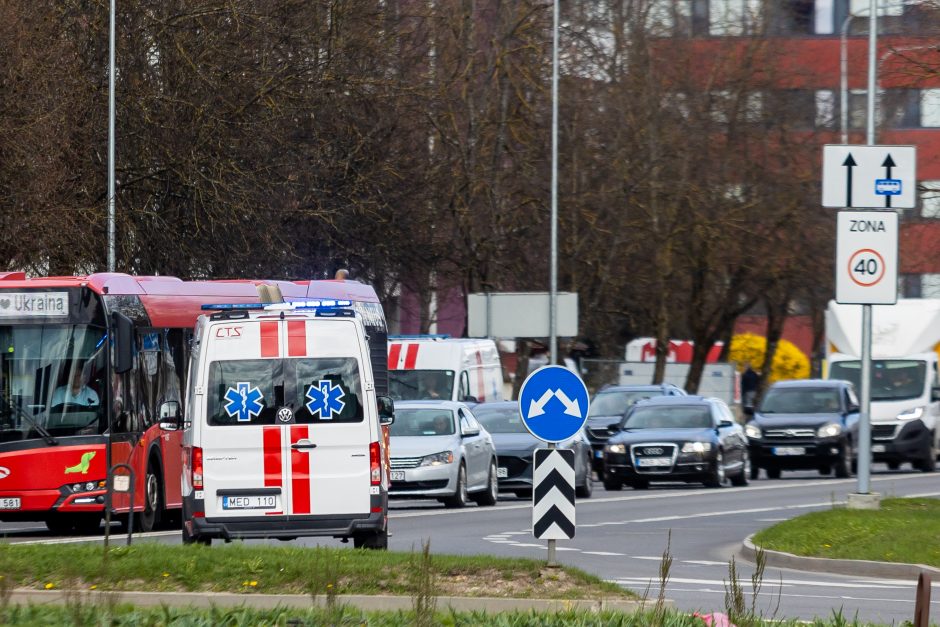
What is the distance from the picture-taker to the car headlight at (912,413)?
38.4 meters

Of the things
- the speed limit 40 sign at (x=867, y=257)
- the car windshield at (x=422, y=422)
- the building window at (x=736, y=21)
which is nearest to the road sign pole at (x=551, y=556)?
the speed limit 40 sign at (x=867, y=257)

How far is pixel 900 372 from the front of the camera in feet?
129

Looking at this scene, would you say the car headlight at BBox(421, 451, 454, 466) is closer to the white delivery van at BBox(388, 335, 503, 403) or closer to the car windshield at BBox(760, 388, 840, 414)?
the white delivery van at BBox(388, 335, 503, 403)

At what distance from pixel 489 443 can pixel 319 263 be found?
1219 cm

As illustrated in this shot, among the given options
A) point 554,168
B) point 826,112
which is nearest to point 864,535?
point 554,168

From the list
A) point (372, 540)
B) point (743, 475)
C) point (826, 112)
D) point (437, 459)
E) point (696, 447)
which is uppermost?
point (826, 112)

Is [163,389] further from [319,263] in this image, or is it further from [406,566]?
[319,263]

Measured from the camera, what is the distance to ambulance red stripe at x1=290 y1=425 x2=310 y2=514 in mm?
16688

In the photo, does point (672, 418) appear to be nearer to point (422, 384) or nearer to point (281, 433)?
point (422, 384)

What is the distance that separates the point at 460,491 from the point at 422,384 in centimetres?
767

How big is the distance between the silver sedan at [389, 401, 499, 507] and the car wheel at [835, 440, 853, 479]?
10.2 m

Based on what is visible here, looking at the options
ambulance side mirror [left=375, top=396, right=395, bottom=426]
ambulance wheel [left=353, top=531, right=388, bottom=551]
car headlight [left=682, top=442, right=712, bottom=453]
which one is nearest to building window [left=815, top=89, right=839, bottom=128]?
car headlight [left=682, top=442, right=712, bottom=453]

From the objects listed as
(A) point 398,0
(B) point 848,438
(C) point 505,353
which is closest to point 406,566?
(B) point 848,438

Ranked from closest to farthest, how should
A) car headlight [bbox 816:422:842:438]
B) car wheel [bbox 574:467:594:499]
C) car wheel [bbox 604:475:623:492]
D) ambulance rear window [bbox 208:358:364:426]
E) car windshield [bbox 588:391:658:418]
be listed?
ambulance rear window [bbox 208:358:364:426] < car wheel [bbox 574:467:594:499] < car wheel [bbox 604:475:623:492] < car headlight [bbox 816:422:842:438] < car windshield [bbox 588:391:658:418]
